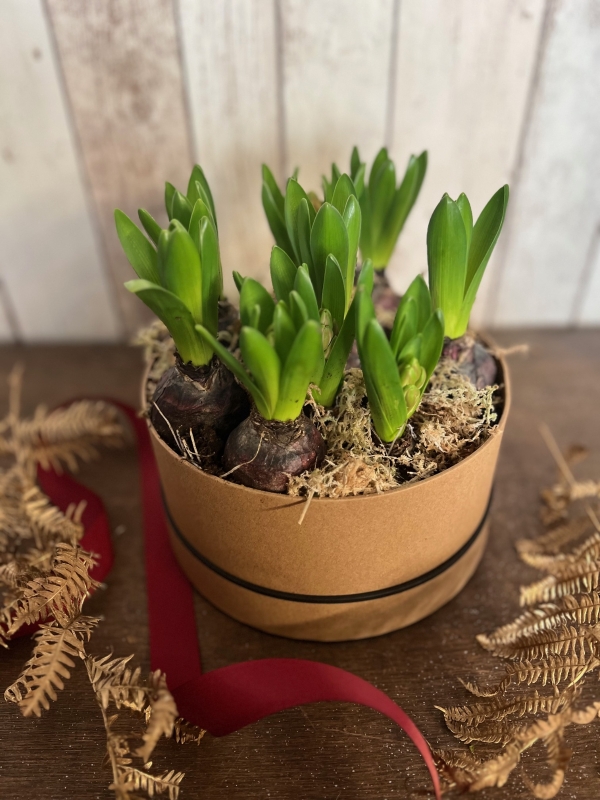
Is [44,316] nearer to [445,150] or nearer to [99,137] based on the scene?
[99,137]

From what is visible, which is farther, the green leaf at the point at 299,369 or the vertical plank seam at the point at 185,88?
the vertical plank seam at the point at 185,88

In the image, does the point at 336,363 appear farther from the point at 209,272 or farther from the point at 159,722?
the point at 159,722

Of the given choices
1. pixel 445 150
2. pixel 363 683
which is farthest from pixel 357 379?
pixel 445 150

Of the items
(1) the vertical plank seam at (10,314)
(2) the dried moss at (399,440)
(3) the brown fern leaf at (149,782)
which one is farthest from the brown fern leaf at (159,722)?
(1) the vertical plank seam at (10,314)

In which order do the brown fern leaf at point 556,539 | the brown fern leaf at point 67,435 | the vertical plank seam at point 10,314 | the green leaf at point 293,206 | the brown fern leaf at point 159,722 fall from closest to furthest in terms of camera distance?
the brown fern leaf at point 159,722, the green leaf at point 293,206, the brown fern leaf at point 556,539, the brown fern leaf at point 67,435, the vertical plank seam at point 10,314

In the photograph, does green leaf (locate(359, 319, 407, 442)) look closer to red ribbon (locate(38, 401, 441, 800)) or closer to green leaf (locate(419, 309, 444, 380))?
green leaf (locate(419, 309, 444, 380))

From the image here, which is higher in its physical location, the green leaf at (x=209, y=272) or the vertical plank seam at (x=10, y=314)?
the green leaf at (x=209, y=272)

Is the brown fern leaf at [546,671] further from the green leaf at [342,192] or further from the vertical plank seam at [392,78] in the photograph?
the vertical plank seam at [392,78]
